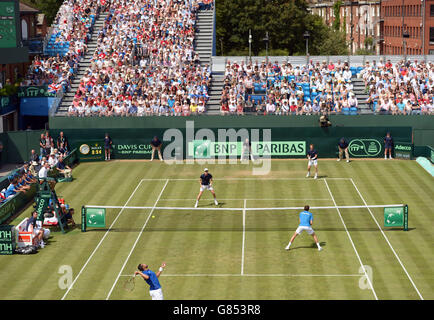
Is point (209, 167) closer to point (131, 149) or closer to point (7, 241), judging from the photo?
point (131, 149)

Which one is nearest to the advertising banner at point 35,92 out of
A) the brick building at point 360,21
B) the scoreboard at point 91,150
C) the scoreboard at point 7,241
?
the scoreboard at point 91,150

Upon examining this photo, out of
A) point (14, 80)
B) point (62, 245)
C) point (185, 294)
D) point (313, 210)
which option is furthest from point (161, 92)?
point (185, 294)

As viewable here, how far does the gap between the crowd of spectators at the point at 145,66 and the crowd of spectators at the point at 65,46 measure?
147 cm

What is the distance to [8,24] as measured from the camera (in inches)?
1921

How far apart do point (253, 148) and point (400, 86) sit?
11.7 meters

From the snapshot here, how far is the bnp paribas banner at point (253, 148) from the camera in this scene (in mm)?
45375

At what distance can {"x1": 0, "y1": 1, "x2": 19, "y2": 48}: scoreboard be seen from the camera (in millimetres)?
48406

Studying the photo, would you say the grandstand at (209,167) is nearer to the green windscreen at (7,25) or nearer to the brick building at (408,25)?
the green windscreen at (7,25)

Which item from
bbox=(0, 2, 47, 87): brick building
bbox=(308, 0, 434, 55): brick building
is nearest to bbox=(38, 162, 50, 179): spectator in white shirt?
bbox=(0, 2, 47, 87): brick building

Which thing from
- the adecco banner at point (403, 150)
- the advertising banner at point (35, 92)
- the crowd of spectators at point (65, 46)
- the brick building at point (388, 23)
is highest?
the brick building at point (388, 23)

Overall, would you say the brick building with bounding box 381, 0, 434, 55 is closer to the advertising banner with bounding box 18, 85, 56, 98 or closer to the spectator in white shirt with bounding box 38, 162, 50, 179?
the advertising banner with bounding box 18, 85, 56, 98

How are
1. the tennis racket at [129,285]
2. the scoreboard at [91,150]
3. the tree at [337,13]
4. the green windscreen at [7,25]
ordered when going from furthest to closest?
1. the tree at [337,13]
2. the green windscreen at [7,25]
3. the scoreboard at [91,150]
4. the tennis racket at [129,285]
